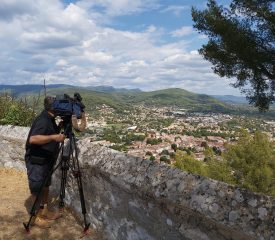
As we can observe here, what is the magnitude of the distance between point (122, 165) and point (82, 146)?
1.29 m

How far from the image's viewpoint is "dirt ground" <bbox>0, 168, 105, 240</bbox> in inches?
192

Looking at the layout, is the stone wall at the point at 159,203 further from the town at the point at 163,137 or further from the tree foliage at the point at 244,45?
the tree foliage at the point at 244,45

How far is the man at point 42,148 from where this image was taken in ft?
15.9

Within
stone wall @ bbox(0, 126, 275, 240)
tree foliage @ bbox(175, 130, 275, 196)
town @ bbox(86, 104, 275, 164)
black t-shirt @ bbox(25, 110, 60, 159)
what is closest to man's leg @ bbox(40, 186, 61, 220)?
stone wall @ bbox(0, 126, 275, 240)

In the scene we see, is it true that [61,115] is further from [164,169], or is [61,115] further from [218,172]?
[218,172]

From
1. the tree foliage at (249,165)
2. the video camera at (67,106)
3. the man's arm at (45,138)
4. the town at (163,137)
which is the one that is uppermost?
the video camera at (67,106)

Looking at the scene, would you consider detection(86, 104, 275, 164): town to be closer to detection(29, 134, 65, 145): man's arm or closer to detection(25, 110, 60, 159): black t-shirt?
detection(25, 110, 60, 159): black t-shirt

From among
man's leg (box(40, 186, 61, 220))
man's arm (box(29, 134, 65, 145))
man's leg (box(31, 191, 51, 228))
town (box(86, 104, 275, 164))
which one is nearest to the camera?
man's arm (box(29, 134, 65, 145))

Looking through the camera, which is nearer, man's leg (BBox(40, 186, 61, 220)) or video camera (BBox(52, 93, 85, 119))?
video camera (BBox(52, 93, 85, 119))

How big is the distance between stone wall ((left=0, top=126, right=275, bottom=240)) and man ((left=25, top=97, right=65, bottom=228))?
19.1 inches

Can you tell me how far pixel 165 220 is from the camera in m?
3.66

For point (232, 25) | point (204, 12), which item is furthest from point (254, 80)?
point (204, 12)

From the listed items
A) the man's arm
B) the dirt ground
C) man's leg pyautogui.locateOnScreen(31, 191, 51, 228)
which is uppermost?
the man's arm

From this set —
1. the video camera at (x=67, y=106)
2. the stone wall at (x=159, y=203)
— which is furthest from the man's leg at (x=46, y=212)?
the video camera at (x=67, y=106)
